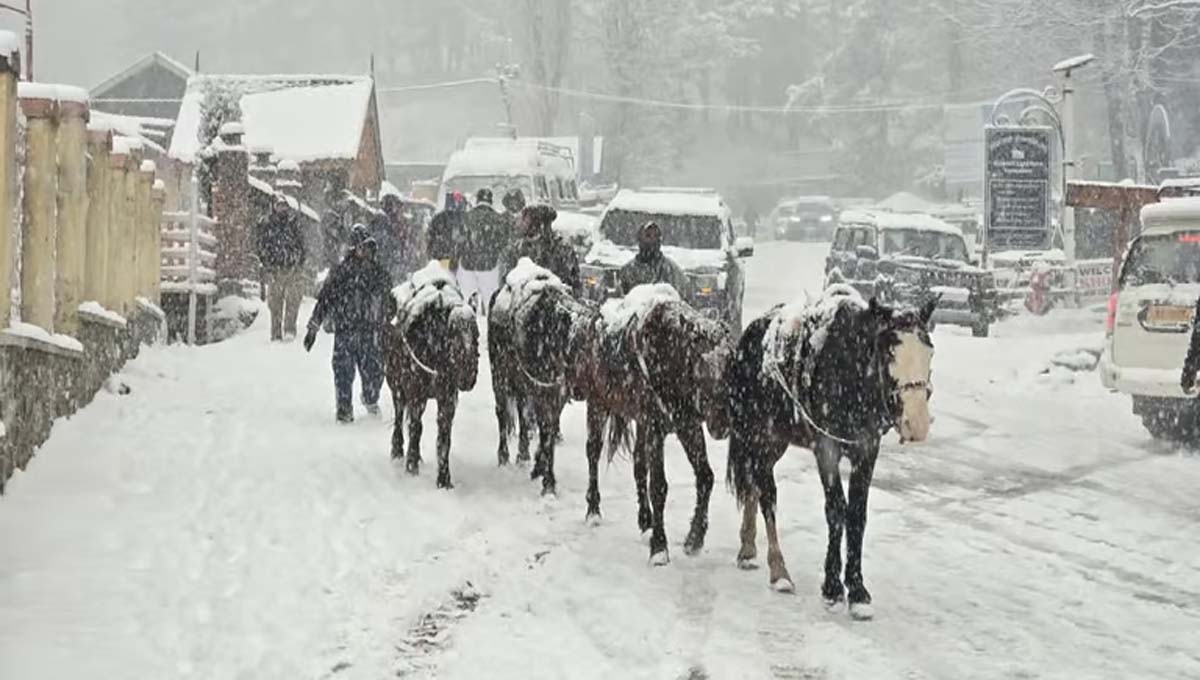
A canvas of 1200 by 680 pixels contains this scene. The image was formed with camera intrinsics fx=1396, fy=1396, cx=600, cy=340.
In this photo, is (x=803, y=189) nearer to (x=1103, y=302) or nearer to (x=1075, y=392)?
(x=1103, y=302)

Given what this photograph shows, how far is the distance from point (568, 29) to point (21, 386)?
191ft

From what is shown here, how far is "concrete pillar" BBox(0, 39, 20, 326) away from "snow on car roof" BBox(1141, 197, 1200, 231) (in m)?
10.00

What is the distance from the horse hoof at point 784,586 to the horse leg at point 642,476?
3.54 feet

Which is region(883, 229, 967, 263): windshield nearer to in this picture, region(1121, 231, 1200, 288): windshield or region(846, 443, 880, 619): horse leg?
region(1121, 231, 1200, 288): windshield

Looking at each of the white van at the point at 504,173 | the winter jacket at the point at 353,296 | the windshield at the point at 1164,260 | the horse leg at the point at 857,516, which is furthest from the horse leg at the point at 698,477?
the white van at the point at 504,173

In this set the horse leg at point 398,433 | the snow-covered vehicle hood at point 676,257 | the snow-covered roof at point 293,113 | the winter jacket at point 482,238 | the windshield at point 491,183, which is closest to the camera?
the horse leg at point 398,433

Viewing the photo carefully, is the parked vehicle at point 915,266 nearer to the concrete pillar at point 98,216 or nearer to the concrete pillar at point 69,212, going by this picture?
the concrete pillar at point 98,216

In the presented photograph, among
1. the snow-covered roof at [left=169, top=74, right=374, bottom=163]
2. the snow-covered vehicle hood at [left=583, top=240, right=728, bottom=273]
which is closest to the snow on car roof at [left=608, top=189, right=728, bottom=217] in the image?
the snow-covered vehicle hood at [left=583, top=240, right=728, bottom=273]

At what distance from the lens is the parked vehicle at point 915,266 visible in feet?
73.4

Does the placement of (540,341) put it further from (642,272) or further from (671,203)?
A: (671,203)

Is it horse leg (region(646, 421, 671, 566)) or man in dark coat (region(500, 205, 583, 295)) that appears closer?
horse leg (region(646, 421, 671, 566))

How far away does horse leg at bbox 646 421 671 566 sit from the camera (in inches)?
307

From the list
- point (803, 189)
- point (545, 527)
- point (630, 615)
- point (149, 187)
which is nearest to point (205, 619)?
point (630, 615)

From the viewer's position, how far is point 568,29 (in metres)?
64.9
